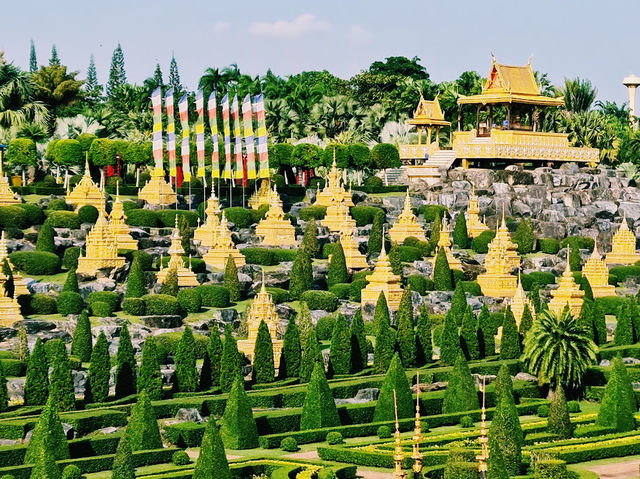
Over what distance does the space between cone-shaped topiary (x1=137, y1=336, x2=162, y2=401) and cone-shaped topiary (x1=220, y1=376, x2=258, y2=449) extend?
465 centimetres

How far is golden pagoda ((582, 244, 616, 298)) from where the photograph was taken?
9150 centimetres

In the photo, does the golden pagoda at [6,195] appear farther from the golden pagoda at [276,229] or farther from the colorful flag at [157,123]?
the golden pagoda at [276,229]

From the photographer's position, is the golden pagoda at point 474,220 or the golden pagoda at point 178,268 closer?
the golden pagoda at point 178,268

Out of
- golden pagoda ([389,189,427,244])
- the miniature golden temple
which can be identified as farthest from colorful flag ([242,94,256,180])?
the miniature golden temple

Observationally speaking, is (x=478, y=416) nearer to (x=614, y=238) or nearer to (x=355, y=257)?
(x=355, y=257)

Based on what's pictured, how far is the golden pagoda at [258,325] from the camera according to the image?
233 ft

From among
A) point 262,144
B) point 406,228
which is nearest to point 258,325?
point 406,228

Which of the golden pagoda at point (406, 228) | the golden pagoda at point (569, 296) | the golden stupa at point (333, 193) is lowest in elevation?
the golden pagoda at point (569, 296)

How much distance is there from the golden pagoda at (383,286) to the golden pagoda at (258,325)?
13.2 meters

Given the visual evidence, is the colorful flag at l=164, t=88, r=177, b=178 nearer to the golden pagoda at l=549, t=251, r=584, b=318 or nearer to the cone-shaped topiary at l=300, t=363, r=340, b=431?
the golden pagoda at l=549, t=251, r=584, b=318

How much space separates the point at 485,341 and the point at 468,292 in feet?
45.1

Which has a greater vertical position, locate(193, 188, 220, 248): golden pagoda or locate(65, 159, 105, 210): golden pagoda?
locate(65, 159, 105, 210): golden pagoda

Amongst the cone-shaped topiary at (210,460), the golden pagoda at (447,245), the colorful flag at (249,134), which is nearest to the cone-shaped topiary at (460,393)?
the cone-shaped topiary at (210,460)

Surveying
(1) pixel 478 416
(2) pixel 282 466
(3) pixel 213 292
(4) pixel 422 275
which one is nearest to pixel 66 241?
(3) pixel 213 292
